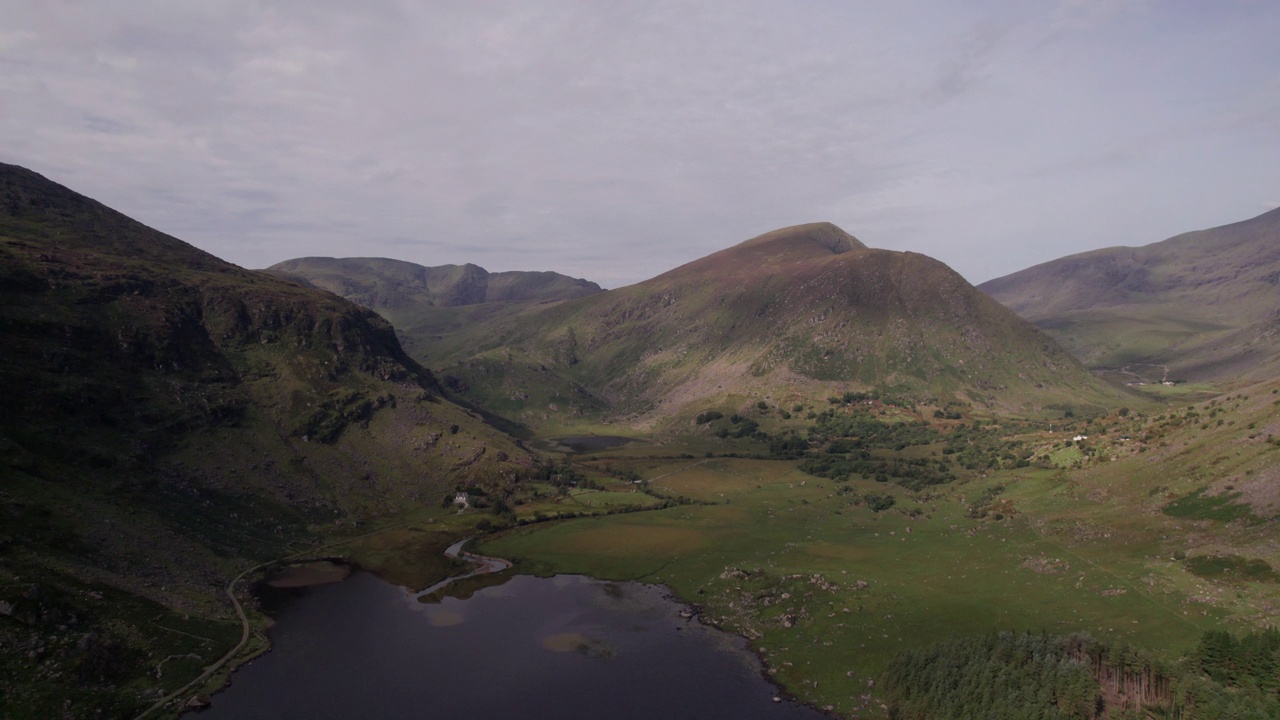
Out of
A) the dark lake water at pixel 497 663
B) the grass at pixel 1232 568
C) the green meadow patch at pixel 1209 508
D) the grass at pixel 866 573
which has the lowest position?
the dark lake water at pixel 497 663

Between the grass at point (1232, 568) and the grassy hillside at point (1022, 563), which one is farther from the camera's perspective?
the grass at point (1232, 568)

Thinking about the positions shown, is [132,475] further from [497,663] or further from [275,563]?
[497,663]

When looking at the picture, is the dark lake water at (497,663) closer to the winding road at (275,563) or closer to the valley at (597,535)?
the winding road at (275,563)

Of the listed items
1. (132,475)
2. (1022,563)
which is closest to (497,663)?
(1022,563)

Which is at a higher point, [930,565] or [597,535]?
[930,565]

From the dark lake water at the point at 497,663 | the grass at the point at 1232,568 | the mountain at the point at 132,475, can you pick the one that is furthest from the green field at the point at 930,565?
the mountain at the point at 132,475

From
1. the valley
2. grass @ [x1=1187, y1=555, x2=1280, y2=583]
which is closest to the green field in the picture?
grass @ [x1=1187, y1=555, x2=1280, y2=583]

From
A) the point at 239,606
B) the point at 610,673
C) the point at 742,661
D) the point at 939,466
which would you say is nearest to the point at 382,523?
the point at 239,606

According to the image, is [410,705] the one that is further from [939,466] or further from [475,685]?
[939,466]

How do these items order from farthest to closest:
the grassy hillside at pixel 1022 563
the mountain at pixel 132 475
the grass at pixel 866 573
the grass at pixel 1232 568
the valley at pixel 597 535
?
the grass at pixel 866 573
the mountain at pixel 132 475
the valley at pixel 597 535
the grass at pixel 1232 568
the grassy hillside at pixel 1022 563
